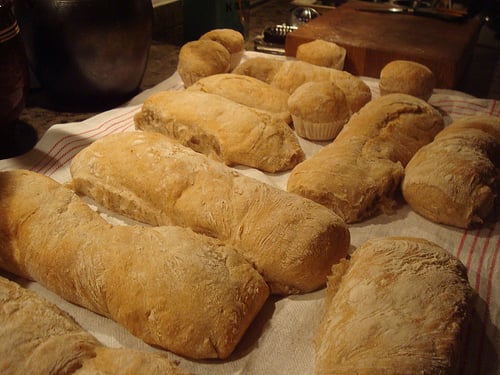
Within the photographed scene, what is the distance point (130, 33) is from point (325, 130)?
79 cm

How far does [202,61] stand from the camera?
2061 millimetres

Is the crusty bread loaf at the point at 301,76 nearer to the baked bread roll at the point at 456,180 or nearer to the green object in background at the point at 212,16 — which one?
the baked bread roll at the point at 456,180

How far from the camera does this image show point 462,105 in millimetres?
2023

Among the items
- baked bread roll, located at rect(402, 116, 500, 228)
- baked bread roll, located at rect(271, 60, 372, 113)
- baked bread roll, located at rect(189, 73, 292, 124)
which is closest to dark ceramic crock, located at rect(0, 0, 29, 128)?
baked bread roll, located at rect(189, 73, 292, 124)

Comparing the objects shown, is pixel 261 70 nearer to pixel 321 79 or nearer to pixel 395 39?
pixel 321 79

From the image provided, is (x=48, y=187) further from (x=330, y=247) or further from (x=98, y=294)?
(x=330, y=247)

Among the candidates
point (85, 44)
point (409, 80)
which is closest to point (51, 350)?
point (85, 44)

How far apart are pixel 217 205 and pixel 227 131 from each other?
42 centimetres

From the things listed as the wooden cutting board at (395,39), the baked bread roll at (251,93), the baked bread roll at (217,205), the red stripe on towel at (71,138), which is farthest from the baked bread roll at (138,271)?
the wooden cutting board at (395,39)

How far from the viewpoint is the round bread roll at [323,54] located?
216 centimetres

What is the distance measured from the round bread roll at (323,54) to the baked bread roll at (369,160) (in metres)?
0.52

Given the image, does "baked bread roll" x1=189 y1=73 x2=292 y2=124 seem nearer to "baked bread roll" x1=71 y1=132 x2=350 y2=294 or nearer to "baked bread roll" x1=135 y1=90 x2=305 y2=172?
"baked bread roll" x1=135 y1=90 x2=305 y2=172

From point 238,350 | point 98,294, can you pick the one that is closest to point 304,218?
point 238,350

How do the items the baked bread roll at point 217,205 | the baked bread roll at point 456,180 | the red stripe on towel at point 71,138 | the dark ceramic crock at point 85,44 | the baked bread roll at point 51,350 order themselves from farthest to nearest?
1. the dark ceramic crock at point 85,44
2. the red stripe on towel at point 71,138
3. the baked bread roll at point 456,180
4. the baked bread roll at point 217,205
5. the baked bread roll at point 51,350
